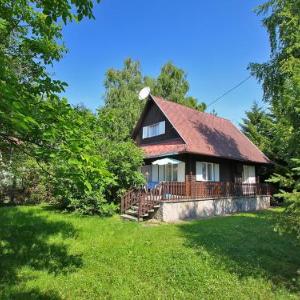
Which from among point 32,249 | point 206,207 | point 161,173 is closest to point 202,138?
point 161,173

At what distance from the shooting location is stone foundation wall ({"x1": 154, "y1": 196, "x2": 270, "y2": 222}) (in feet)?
48.0

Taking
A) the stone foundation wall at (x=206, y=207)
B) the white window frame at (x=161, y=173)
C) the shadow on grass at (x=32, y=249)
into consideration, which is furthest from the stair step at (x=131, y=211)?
the white window frame at (x=161, y=173)

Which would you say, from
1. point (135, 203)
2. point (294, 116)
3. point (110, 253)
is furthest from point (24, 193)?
point (294, 116)

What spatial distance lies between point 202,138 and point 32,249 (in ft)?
45.0

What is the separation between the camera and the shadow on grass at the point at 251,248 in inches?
281

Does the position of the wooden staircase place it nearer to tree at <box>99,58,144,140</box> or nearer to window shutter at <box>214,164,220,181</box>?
window shutter at <box>214,164,220,181</box>

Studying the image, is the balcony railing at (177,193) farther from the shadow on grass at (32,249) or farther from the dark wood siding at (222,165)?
the shadow on grass at (32,249)

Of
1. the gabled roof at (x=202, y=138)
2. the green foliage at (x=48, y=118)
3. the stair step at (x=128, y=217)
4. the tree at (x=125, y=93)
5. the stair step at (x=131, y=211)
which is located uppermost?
the tree at (x=125, y=93)

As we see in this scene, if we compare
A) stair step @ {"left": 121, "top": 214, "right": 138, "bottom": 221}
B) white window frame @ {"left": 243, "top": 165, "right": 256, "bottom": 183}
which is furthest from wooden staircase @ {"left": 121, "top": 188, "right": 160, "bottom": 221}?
white window frame @ {"left": 243, "top": 165, "right": 256, "bottom": 183}

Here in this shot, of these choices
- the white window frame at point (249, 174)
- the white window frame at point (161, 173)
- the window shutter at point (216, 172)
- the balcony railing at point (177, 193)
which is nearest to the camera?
the balcony railing at point (177, 193)

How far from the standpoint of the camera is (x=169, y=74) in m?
42.0

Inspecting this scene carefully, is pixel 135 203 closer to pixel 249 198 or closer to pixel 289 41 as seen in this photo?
pixel 249 198

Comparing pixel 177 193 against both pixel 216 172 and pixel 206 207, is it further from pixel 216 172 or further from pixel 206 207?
pixel 216 172

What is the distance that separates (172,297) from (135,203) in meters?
9.34
